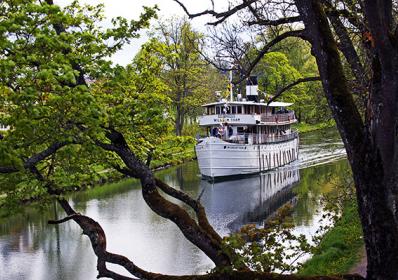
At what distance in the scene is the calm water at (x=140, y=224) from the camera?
16875mm

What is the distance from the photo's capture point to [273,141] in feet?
138

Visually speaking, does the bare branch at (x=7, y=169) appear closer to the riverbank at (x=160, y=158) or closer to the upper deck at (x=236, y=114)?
the riverbank at (x=160, y=158)

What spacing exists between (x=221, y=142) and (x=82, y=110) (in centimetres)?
2919

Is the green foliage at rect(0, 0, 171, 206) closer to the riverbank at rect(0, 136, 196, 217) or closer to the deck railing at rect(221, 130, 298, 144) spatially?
the riverbank at rect(0, 136, 196, 217)

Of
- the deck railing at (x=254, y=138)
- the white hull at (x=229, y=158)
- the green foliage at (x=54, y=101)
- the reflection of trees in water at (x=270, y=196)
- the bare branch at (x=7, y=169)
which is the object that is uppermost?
the green foliage at (x=54, y=101)

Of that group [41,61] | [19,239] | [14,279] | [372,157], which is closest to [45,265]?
[14,279]

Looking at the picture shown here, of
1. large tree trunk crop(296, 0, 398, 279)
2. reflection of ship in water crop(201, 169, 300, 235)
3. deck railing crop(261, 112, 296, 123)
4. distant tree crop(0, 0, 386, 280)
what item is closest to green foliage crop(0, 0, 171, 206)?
distant tree crop(0, 0, 386, 280)

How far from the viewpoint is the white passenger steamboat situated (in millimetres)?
35812

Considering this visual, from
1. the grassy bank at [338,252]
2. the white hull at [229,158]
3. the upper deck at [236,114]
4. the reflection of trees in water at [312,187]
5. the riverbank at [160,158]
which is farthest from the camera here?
the upper deck at [236,114]

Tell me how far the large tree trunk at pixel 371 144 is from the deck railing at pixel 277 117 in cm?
3424

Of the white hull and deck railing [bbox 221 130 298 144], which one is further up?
deck railing [bbox 221 130 298 144]

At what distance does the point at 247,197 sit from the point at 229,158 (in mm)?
7077

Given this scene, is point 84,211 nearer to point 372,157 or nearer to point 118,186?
point 118,186

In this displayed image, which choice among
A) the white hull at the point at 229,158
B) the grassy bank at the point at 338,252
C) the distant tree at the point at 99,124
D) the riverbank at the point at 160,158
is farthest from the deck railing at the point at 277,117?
the distant tree at the point at 99,124
